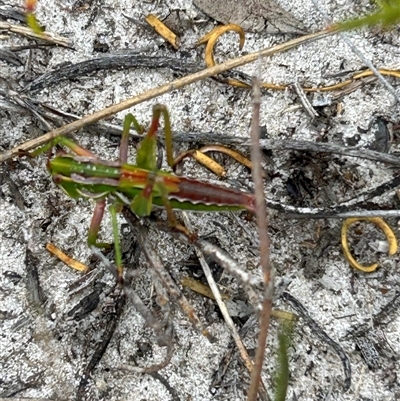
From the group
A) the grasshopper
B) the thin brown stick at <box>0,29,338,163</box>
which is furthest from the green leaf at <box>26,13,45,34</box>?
the grasshopper

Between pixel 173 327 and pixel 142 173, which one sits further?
pixel 173 327

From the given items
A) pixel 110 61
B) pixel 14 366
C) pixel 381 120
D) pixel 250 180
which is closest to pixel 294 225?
pixel 250 180

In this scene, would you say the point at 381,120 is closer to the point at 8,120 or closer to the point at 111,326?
A: the point at 111,326

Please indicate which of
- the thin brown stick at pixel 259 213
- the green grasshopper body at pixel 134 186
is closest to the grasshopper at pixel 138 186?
the green grasshopper body at pixel 134 186

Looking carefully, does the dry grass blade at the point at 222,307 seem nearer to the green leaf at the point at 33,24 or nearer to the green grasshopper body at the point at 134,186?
the green grasshopper body at the point at 134,186

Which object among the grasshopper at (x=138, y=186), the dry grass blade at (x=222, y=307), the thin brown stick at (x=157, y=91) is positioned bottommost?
the dry grass blade at (x=222, y=307)
